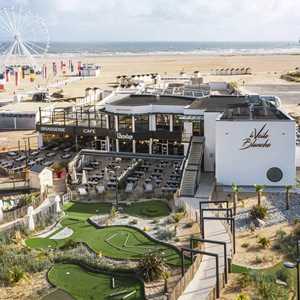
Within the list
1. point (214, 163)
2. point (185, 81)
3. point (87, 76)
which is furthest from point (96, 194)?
point (87, 76)

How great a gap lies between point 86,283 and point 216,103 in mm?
23387

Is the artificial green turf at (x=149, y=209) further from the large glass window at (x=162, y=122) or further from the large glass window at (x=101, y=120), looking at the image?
the large glass window at (x=101, y=120)

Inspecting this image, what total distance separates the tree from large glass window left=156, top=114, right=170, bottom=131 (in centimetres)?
1908

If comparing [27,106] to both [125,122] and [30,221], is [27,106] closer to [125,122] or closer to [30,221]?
[125,122]

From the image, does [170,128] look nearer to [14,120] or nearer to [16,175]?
[16,175]

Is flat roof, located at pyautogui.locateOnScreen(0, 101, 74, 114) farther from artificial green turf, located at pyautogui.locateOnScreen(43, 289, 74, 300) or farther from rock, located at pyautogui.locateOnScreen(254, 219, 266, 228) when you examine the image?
artificial green turf, located at pyautogui.locateOnScreen(43, 289, 74, 300)

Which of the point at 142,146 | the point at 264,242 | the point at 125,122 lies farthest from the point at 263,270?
the point at 125,122

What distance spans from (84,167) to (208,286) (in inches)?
748

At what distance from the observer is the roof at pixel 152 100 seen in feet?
130

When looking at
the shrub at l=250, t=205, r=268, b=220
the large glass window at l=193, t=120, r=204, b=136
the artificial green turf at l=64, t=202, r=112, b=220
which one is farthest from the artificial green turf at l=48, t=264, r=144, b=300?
the large glass window at l=193, t=120, r=204, b=136

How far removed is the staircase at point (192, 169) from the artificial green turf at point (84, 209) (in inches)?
177

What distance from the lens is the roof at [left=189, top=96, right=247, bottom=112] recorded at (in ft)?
124

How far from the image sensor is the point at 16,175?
36.0m

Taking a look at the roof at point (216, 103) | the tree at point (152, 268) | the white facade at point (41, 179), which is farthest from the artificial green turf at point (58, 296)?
the roof at point (216, 103)
